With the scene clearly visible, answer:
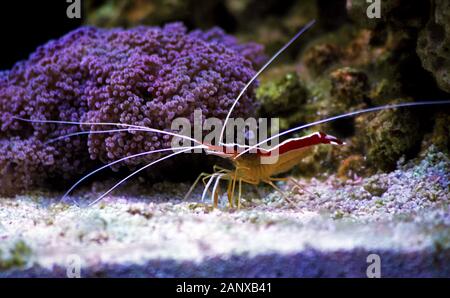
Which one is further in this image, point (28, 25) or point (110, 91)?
point (28, 25)

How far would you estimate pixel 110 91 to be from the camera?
3.88m

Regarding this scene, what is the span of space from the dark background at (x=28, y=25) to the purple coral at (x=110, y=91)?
261 centimetres

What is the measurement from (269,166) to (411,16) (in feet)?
6.43

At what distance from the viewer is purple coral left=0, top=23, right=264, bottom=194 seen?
3.82 metres

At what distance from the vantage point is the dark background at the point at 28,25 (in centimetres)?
687

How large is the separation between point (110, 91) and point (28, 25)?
4184 mm

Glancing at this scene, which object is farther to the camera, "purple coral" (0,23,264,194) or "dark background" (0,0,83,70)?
"dark background" (0,0,83,70)

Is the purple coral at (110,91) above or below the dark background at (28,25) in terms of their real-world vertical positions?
below

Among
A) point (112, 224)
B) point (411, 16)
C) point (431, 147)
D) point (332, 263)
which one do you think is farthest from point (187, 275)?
point (411, 16)

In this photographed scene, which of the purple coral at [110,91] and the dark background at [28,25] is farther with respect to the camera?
the dark background at [28,25]

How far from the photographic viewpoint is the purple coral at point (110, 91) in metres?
3.82

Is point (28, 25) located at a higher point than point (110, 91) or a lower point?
higher

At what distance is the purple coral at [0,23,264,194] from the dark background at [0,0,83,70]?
2609 millimetres
